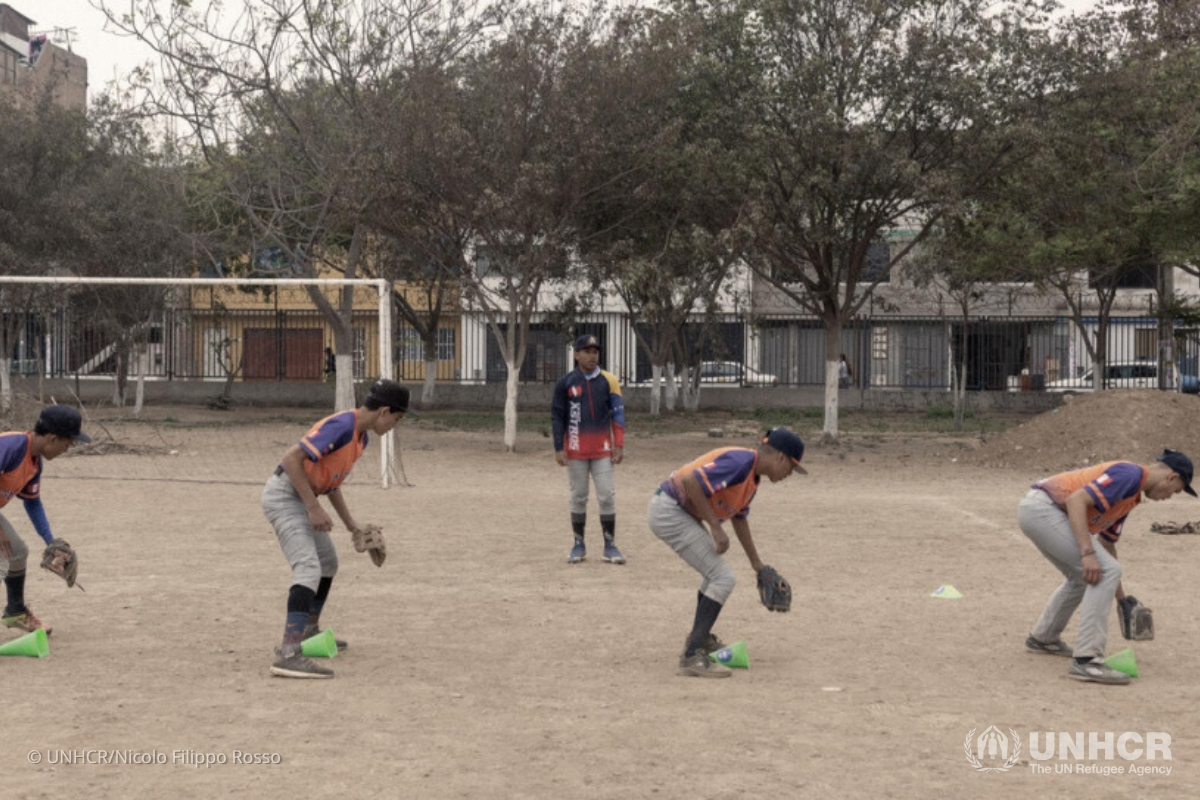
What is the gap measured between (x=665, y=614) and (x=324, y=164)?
19632mm

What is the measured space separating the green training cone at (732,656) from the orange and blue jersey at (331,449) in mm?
2122

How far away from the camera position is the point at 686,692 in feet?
23.1

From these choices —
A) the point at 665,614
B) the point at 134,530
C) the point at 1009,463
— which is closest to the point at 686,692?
the point at 665,614

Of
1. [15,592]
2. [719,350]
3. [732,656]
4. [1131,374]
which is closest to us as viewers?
[732,656]

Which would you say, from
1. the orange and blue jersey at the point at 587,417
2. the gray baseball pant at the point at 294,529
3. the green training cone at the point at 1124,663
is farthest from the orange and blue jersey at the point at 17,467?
the green training cone at the point at 1124,663

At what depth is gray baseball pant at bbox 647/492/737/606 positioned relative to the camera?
24.4 ft

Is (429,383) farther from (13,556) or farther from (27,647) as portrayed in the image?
(27,647)

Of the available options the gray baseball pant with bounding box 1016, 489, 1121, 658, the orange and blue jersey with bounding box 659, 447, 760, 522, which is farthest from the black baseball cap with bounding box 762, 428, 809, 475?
the gray baseball pant with bounding box 1016, 489, 1121, 658

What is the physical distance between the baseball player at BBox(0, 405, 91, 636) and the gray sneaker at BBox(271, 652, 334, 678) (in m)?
1.55

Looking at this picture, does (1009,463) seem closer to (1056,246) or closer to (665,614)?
(1056,246)

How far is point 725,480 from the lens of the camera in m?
7.21

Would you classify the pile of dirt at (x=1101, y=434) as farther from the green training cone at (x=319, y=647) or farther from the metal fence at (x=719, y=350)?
the green training cone at (x=319, y=647)

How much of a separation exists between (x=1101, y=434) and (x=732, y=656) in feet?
51.8

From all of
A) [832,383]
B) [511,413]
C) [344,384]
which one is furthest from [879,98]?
[344,384]
